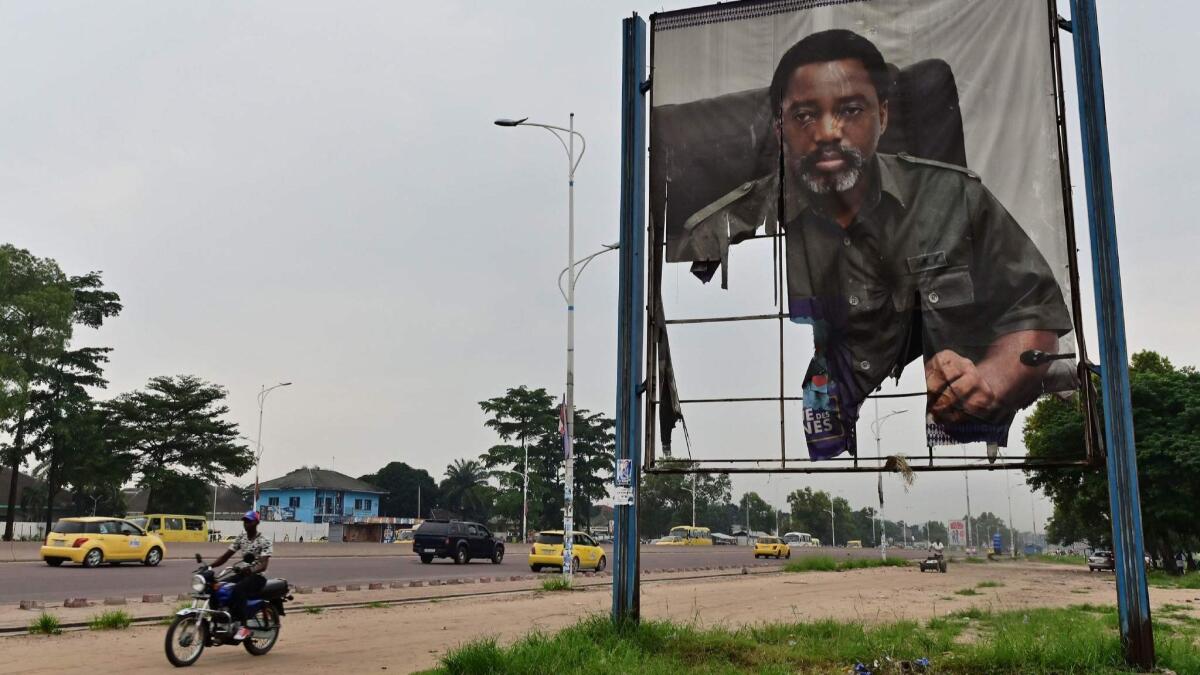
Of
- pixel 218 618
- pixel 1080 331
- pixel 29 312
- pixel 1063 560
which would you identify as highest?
pixel 29 312

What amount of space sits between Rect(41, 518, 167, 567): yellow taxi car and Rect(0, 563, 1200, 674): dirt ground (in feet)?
45.4

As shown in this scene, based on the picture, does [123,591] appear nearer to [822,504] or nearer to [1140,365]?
[1140,365]

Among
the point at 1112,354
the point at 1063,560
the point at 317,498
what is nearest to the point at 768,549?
the point at 1063,560

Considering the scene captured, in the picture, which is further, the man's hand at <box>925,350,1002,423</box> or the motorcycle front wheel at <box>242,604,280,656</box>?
the motorcycle front wheel at <box>242,604,280,656</box>

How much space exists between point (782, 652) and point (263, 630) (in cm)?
574

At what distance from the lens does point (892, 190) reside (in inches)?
431

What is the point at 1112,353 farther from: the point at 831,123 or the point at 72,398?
the point at 72,398

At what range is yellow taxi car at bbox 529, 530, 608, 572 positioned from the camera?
31047 mm

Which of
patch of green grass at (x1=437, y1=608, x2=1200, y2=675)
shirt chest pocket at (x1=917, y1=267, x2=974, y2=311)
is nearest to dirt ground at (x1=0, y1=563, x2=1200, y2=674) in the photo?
patch of green grass at (x1=437, y1=608, x2=1200, y2=675)

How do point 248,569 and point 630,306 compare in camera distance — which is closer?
point 248,569

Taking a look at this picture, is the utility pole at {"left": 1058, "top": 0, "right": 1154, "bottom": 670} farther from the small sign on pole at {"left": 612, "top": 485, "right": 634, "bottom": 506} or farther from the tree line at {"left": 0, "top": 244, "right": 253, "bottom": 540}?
the tree line at {"left": 0, "top": 244, "right": 253, "bottom": 540}

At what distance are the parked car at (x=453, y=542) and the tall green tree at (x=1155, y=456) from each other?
20.6 meters

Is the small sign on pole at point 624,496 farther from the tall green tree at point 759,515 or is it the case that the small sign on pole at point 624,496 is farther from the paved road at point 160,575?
the tall green tree at point 759,515

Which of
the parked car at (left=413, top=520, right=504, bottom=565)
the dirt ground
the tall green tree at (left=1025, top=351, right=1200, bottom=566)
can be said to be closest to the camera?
the dirt ground
